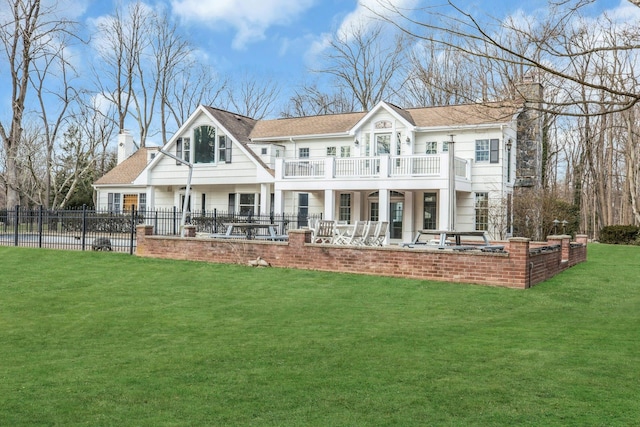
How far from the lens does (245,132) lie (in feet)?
97.2

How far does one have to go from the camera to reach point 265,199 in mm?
27516

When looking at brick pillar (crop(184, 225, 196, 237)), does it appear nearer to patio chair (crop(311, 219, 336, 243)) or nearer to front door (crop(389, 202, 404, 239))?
patio chair (crop(311, 219, 336, 243))

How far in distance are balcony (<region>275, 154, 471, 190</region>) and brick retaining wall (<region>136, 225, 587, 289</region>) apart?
6.78m

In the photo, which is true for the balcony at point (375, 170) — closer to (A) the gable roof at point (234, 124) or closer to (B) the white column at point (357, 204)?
(B) the white column at point (357, 204)

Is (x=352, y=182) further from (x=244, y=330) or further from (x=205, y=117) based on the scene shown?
(x=244, y=330)

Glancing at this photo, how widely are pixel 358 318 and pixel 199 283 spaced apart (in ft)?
14.8

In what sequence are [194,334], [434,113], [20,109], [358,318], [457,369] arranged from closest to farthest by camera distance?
[457,369] < [194,334] < [358,318] < [434,113] < [20,109]

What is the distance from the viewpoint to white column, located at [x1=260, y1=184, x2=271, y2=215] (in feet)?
89.8

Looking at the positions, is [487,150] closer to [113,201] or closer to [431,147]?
[431,147]

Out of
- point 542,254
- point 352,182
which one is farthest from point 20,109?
point 542,254

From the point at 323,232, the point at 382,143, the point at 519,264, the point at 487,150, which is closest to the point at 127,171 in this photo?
the point at 382,143

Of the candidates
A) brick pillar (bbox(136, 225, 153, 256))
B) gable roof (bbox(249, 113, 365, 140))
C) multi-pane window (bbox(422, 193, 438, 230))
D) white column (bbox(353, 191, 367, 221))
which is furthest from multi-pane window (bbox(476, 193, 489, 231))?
brick pillar (bbox(136, 225, 153, 256))

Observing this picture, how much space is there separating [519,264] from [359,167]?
12.9 metres

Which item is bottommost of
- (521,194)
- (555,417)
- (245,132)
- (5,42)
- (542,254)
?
(555,417)
